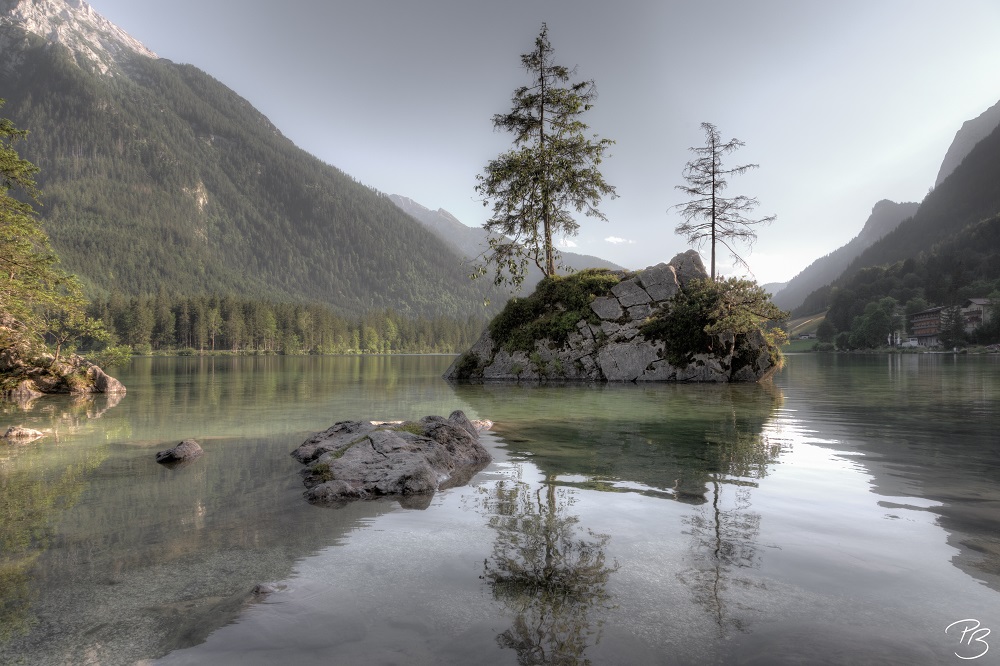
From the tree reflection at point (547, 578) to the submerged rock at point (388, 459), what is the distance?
159 cm

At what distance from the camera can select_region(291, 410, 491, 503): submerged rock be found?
7.01 meters

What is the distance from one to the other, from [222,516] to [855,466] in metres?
9.32

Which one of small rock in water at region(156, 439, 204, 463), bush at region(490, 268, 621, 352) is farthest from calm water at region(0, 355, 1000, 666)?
bush at region(490, 268, 621, 352)

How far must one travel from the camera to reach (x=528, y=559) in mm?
4414

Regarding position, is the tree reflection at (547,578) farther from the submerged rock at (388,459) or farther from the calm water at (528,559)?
the submerged rock at (388,459)

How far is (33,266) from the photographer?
17.3 m

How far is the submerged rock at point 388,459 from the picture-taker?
701cm

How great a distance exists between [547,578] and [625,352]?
2835 centimetres

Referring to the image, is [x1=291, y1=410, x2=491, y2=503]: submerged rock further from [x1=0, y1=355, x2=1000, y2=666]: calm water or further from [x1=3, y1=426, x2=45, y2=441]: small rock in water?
[x1=3, y1=426, x2=45, y2=441]: small rock in water

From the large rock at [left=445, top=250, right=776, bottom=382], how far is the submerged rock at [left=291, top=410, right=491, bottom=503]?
2201cm

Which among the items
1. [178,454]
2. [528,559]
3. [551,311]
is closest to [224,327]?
[551,311]

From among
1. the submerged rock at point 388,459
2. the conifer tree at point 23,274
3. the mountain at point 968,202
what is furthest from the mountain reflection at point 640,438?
the mountain at point 968,202

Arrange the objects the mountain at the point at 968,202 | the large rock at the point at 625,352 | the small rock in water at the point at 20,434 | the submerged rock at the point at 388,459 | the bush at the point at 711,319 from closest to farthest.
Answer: the submerged rock at the point at 388,459, the small rock in water at the point at 20,434, the bush at the point at 711,319, the large rock at the point at 625,352, the mountain at the point at 968,202

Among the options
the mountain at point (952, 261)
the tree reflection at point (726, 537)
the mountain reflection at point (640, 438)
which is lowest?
the mountain reflection at point (640, 438)
